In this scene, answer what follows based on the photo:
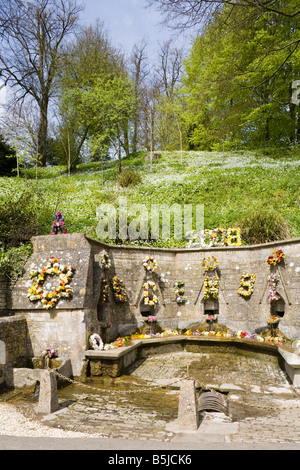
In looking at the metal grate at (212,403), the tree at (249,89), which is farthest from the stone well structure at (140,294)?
the tree at (249,89)

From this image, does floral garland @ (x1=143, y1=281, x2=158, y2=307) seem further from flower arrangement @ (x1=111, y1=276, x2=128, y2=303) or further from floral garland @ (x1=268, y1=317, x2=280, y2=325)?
floral garland @ (x1=268, y1=317, x2=280, y2=325)

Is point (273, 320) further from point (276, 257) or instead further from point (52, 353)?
point (52, 353)

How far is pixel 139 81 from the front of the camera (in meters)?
30.7

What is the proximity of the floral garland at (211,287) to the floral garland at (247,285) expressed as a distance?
71 cm

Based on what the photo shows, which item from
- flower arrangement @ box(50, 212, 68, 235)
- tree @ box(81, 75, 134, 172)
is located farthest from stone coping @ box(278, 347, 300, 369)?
tree @ box(81, 75, 134, 172)

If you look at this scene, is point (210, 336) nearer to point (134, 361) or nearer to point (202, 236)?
point (134, 361)

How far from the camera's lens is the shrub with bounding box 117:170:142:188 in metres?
18.6

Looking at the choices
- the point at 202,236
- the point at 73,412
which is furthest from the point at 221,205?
the point at 73,412

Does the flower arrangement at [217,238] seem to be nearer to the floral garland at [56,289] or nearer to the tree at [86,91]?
the floral garland at [56,289]

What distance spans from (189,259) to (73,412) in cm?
654

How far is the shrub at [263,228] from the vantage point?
1124 centimetres

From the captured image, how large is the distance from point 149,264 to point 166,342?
2.33 m

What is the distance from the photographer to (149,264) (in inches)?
388

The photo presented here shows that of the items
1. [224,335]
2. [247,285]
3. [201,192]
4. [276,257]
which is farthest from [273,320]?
[201,192]
